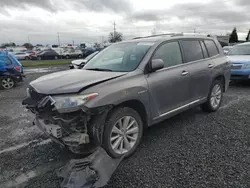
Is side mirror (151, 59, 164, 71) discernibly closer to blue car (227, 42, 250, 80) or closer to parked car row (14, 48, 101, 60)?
blue car (227, 42, 250, 80)

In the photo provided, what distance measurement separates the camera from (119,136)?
3256 millimetres

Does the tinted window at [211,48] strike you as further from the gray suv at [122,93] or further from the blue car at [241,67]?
the blue car at [241,67]

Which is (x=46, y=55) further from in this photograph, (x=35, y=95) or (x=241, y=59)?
(x=35, y=95)

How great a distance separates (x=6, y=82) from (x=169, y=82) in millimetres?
8509

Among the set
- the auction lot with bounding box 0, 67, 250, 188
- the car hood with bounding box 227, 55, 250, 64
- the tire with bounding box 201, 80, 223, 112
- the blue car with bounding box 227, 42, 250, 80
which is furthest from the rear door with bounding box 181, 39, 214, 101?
the car hood with bounding box 227, 55, 250, 64

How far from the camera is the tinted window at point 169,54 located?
3886 millimetres

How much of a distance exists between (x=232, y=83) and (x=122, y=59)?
272 inches

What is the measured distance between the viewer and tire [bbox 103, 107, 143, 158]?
3039 millimetres

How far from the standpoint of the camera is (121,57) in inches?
159

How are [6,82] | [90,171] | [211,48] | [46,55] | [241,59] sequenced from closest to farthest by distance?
1. [90,171]
2. [211,48]
3. [241,59]
4. [6,82]
5. [46,55]

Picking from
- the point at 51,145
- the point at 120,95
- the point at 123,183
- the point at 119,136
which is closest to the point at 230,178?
the point at 123,183

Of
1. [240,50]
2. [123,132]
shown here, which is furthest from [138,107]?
[240,50]

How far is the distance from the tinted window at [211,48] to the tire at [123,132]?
107 inches

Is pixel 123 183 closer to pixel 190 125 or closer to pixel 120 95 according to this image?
pixel 120 95
